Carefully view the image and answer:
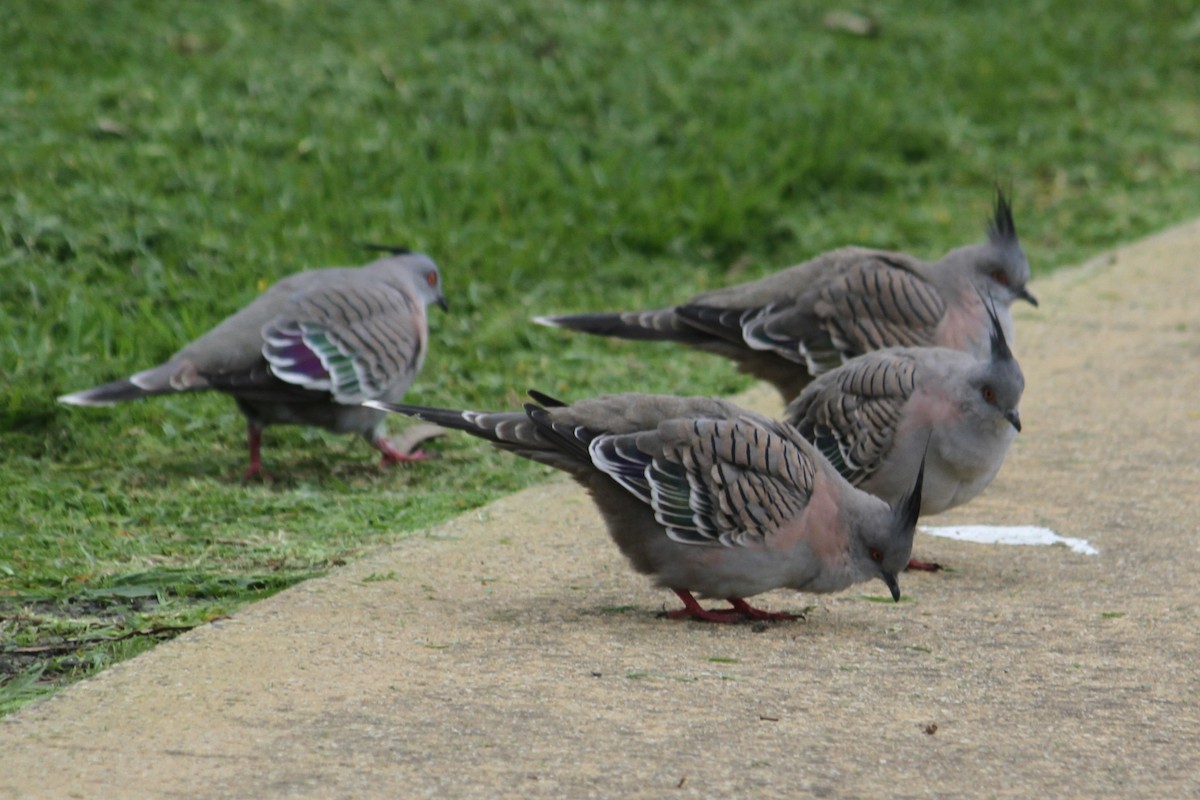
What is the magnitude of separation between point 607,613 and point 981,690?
1043mm

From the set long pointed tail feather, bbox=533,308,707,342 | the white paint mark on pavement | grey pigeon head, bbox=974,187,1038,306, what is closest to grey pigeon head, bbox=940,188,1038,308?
grey pigeon head, bbox=974,187,1038,306

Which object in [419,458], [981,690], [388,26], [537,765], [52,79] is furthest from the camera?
[388,26]

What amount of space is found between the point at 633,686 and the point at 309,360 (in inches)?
99.4

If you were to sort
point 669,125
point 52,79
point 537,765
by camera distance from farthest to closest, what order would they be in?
1. point 669,125
2. point 52,79
3. point 537,765

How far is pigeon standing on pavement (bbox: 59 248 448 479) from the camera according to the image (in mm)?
5711

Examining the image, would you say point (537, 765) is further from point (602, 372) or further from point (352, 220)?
point (352, 220)

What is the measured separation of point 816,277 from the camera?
6082 mm

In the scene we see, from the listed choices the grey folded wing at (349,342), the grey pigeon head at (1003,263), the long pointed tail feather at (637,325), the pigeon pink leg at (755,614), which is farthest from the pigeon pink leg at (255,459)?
the grey pigeon head at (1003,263)

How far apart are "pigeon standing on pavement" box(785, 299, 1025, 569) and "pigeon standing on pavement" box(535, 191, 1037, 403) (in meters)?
0.78

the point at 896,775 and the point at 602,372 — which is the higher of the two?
the point at 896,775

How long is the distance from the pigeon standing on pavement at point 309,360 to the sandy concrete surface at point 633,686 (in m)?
0.90

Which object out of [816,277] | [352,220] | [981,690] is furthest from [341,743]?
[352,220]

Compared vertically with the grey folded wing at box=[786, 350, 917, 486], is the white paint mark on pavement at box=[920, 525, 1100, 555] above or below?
below

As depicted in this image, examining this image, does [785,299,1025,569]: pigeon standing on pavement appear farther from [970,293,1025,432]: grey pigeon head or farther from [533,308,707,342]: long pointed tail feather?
[533,308,707,342]: long pointed tail feather
